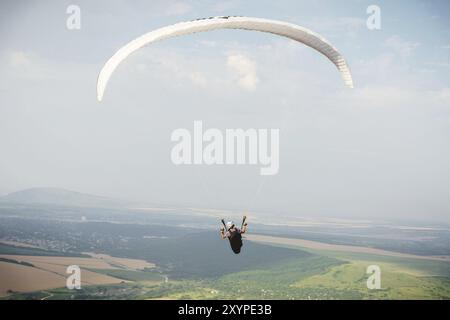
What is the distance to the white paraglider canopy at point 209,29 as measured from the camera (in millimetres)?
17000

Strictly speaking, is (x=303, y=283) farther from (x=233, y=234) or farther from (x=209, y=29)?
(x=209, y=29)

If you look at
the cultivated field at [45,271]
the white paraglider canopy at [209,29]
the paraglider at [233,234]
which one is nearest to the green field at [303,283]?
the cultivated field at [45,271]

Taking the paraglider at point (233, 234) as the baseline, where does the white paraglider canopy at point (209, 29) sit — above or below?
above

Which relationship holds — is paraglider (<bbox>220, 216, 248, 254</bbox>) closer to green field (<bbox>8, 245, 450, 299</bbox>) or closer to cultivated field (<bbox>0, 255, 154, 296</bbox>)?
green field (<bbox>8, 245, 450, 299</bbox>)

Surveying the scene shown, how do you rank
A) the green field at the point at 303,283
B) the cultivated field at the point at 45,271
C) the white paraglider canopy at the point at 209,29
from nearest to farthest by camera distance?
the white paraglider canopy at the point at 209,29, the cultivated field at the point at 45,271, the green field at the point at 303,283

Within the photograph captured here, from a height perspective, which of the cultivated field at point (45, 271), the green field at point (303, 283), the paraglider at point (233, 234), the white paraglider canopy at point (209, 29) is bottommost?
the green field at point (303, 283)

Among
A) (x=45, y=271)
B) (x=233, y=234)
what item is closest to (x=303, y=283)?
(x=45, y=271)

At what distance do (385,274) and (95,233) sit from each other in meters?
115

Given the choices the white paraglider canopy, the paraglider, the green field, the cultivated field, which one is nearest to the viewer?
the white paraglider canopy

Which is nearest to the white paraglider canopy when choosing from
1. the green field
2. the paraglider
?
the paraglider

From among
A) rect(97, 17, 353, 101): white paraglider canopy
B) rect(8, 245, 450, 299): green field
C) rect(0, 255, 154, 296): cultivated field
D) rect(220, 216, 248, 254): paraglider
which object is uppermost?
rect(97, 17, 353, 101): white paraglider canopy

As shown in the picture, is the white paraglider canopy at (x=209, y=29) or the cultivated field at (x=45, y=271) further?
the cultivated field at (x=45, y=271)

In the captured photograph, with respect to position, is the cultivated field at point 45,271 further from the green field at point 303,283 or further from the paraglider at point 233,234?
the paraglider at point 233,234

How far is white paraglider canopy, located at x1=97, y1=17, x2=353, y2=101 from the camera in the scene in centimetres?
1700
